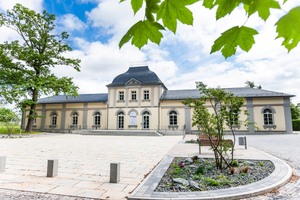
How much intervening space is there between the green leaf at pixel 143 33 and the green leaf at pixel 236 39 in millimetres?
336

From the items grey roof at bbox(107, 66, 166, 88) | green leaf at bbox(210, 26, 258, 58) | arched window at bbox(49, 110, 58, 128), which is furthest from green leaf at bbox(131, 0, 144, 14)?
arched window at bbox(49, 110, 58, 128)

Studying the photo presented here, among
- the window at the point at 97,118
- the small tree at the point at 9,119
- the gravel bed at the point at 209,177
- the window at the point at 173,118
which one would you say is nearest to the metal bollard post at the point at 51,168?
the gravel bed at the point at 209,177

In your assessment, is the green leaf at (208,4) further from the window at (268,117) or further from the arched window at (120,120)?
the arched window at (120,120)

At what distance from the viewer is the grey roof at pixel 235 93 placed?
69.1 feet

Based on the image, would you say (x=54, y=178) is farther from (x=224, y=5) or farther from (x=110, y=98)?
(x=110, y=98)

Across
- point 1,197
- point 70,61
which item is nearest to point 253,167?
point 1,197

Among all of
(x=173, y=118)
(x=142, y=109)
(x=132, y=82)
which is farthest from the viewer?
(x=132, y=82)

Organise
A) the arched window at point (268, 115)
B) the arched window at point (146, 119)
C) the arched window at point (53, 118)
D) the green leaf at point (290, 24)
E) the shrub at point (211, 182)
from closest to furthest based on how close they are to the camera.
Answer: the green leaf at point (290, 24) < the shrub at point (211, 182) < the arched window at point (268, 115) < the arched window at point (146, 119) < the arched window at point (53, 118)

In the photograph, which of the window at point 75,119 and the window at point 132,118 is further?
the window at point 75,119

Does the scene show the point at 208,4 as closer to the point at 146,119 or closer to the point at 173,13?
the point at 173,13

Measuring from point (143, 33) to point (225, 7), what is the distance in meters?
0.46

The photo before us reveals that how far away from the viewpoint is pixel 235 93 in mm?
22812

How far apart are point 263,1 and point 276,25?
0.13 m

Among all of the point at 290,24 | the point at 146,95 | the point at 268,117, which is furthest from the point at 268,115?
the point at 290,24
